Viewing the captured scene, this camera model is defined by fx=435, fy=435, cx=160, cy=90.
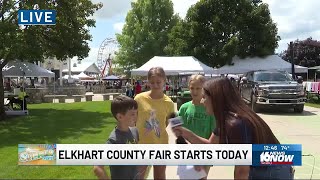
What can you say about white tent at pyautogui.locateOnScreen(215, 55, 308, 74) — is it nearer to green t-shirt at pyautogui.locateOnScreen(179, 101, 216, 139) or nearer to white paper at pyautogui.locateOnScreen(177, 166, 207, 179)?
green t-shirt at pyautogui.locateOnScreen(179, 101, 216, 139)

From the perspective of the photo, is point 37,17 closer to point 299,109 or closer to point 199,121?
point 299,109

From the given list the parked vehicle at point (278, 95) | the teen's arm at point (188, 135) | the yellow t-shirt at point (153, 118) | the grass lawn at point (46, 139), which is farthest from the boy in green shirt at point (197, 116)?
the parked vehicle at point (278, 95)

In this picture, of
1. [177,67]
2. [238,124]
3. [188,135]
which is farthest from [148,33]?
[238,124]

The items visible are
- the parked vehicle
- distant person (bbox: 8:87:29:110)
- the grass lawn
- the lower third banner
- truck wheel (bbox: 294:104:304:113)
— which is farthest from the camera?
distant person (bbox: 8:87:29:110)

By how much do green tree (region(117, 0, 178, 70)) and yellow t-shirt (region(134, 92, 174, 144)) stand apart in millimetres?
46935

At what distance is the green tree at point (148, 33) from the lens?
51822 mm

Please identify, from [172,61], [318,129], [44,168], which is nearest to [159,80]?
[44,168]

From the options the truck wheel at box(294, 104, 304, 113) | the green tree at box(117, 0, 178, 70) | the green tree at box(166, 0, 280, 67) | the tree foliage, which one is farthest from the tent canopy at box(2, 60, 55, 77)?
the tree foliage

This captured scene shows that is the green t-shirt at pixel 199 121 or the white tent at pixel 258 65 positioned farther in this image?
the white tent at pixel 258 65

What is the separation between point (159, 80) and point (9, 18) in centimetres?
1386

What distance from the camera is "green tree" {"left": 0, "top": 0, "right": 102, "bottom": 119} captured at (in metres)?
15.6

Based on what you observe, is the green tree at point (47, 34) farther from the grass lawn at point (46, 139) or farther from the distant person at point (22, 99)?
the grass lawn at point (46, 139)

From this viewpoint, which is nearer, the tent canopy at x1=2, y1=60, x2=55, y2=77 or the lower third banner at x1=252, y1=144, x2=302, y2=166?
the lower third banner at x1=252, y1=144, x2=302, y2=166

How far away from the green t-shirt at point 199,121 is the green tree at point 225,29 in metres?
33.6
